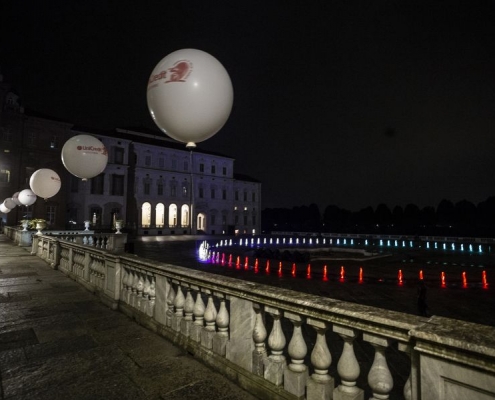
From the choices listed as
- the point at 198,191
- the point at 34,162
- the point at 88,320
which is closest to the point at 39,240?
the point at 88,320

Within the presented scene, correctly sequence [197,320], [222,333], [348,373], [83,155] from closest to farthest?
[348,373]
[222,333]
[197,320]
[83,155]

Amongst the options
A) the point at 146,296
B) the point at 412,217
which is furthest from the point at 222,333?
the point at 412,217

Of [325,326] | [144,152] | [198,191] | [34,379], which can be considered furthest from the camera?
[198,191]

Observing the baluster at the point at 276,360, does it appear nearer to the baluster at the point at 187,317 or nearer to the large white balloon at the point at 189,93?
the baluster at the point at 187,317

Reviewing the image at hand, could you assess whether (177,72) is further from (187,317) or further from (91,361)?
(91,361)

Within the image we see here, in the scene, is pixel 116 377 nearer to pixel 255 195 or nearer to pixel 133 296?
pixel 133 296

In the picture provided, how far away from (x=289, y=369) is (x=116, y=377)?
1841 millimetres

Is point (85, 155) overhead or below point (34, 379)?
overhead

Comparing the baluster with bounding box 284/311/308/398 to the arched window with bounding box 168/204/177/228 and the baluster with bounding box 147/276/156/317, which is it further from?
the arched window with bounding box 168/204/177/228

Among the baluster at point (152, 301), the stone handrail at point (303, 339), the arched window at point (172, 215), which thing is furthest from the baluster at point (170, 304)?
the arched window at point (172, 215)

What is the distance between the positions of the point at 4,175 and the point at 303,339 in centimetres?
4027

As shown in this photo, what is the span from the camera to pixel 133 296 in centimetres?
521

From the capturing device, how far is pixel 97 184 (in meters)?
Result: 41.3

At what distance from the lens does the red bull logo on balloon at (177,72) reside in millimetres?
4426
